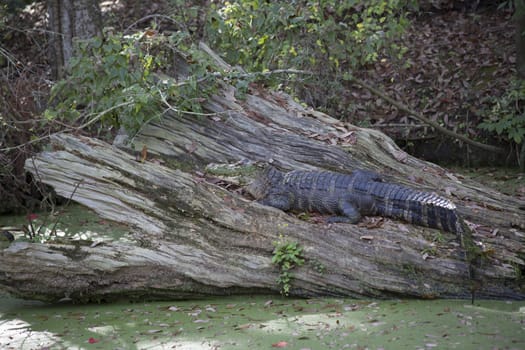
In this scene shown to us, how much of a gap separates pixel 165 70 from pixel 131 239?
2548 mm

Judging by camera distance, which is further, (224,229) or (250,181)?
(250,181)

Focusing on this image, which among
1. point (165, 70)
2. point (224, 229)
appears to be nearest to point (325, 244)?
point (224, 229)

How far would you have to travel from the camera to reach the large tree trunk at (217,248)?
5.04 metres

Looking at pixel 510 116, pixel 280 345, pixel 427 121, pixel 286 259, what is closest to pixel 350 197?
pixel 286 259

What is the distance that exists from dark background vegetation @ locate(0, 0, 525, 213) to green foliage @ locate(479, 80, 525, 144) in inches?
0.7

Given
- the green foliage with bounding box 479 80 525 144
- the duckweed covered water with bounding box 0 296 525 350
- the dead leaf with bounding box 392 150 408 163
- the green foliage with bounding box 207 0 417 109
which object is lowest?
the duckweed covered water with bounding box 0 296 525 350

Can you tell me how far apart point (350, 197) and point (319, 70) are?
3.55 m

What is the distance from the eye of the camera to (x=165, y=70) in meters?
7.65

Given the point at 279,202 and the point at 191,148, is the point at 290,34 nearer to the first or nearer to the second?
the point at 191,148

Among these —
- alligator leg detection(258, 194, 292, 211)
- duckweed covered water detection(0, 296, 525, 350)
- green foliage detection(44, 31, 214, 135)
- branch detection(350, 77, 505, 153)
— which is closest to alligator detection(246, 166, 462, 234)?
alligator leg detection(258, 194, 292, 211)

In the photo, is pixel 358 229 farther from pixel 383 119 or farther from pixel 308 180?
pixel 383 119

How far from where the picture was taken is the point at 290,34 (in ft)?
25.6

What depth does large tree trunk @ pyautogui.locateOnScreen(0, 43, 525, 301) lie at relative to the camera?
5.04 metres

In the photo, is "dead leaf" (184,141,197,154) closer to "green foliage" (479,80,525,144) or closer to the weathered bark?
the weathered bark
